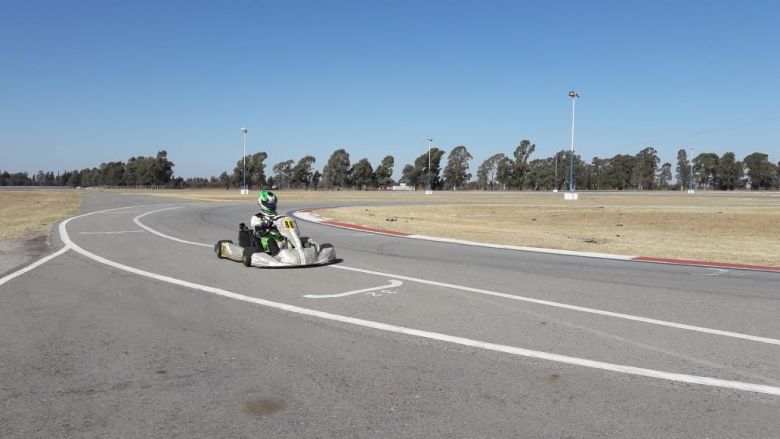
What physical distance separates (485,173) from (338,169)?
43.4 meters

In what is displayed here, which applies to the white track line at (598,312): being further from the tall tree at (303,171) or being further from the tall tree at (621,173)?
the tall tree at (621,173)

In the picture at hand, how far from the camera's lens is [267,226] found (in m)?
10.3

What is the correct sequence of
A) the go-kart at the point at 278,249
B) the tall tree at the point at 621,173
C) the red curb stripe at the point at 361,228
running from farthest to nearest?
the tall tree at the point at 621,173 → the red curb stripe at the point at 361,228 → the go-kart at the point at 278,249

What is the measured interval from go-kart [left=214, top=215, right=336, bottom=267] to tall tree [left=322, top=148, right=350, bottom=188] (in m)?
121

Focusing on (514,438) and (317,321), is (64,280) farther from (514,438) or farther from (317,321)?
(514,438)

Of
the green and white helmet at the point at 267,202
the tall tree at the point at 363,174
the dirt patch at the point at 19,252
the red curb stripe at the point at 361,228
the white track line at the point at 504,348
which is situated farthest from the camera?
the tall tree at the point at 363,174

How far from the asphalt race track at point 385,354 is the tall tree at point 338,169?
4817 inches

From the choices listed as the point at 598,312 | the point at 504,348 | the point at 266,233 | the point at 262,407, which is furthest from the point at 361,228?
the point at 262,407

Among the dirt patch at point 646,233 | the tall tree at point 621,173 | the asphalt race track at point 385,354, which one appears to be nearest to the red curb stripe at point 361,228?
the dirt patch at point 646,233

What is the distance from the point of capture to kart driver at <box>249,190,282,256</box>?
1017 cm

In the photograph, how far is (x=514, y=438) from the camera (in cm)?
335

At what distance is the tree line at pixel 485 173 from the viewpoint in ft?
438

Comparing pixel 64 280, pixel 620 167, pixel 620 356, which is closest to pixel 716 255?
pixel 620 356

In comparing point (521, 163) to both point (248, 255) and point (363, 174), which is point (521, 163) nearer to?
point (363, 174)
